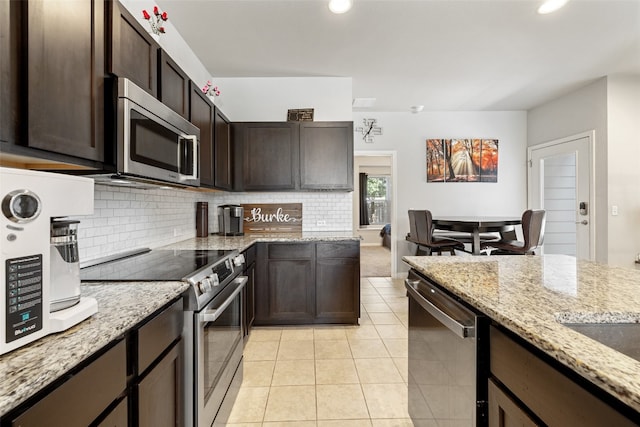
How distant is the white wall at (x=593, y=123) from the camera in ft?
12.0

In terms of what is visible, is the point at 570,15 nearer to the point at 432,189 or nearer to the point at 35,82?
the point at 432,189

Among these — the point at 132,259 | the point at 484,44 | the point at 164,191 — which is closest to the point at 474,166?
the point at 484,44

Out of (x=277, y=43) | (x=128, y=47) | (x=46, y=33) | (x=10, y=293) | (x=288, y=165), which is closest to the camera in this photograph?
(x=10, y=293)

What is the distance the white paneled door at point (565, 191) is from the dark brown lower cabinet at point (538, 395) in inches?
159

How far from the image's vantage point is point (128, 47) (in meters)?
1.43

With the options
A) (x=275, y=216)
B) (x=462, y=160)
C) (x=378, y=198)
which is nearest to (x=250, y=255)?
(x=275, y=216)

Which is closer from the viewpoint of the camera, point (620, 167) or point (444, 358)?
point (444, 358)

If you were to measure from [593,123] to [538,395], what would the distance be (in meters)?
4.45

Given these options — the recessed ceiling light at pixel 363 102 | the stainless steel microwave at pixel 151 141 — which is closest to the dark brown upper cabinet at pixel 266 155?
the stainless steel microwave at pixel 151 141

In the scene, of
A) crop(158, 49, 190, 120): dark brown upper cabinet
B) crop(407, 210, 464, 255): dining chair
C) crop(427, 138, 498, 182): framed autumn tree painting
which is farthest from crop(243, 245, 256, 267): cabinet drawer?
crop(427, 138, 498, 182): framed autumn tree painting

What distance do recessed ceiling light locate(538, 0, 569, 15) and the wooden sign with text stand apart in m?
2.74

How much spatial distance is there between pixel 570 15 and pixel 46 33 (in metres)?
3.42

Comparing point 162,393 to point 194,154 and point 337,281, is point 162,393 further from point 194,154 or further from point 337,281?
point 337,281

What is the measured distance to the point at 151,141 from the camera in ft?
5.01
